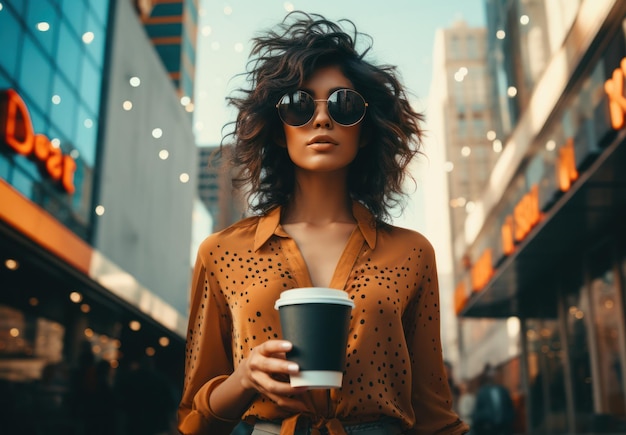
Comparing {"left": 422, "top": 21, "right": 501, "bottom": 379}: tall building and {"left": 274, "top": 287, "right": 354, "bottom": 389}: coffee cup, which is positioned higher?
{"left": 422, "top": 21, "right": 501, "bottom": 379}: tall building

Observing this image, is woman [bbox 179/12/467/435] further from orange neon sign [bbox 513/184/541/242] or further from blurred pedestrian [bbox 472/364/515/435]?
orange neon sign [bbox 513/184/541/242]

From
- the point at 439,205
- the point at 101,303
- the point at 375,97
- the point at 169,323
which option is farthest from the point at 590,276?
the point at 439,205

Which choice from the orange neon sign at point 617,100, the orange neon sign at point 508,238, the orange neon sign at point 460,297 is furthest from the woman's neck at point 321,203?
the orange neon sign at point 460,297

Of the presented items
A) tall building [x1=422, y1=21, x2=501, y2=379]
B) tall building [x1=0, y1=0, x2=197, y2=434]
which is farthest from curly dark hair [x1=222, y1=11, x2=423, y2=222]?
tall building [x1=422, y1=21, x2=501, y2=379]

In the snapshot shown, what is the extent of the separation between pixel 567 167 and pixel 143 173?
1314 centimetres

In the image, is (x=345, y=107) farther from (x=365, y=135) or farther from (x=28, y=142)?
(x=28, y=142)

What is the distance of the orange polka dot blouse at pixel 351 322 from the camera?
176 cm

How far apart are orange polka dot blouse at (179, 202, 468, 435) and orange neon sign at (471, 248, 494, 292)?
13.7m

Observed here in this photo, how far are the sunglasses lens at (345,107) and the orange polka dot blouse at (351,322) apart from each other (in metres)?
0.29

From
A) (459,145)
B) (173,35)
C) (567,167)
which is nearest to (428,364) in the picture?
(567,167)

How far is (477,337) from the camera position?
2808cm

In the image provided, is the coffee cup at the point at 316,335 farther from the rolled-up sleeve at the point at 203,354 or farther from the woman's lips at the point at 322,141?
the woman's lips at the point at 322,141

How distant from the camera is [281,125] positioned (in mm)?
2141

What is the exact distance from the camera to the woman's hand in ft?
4.63
